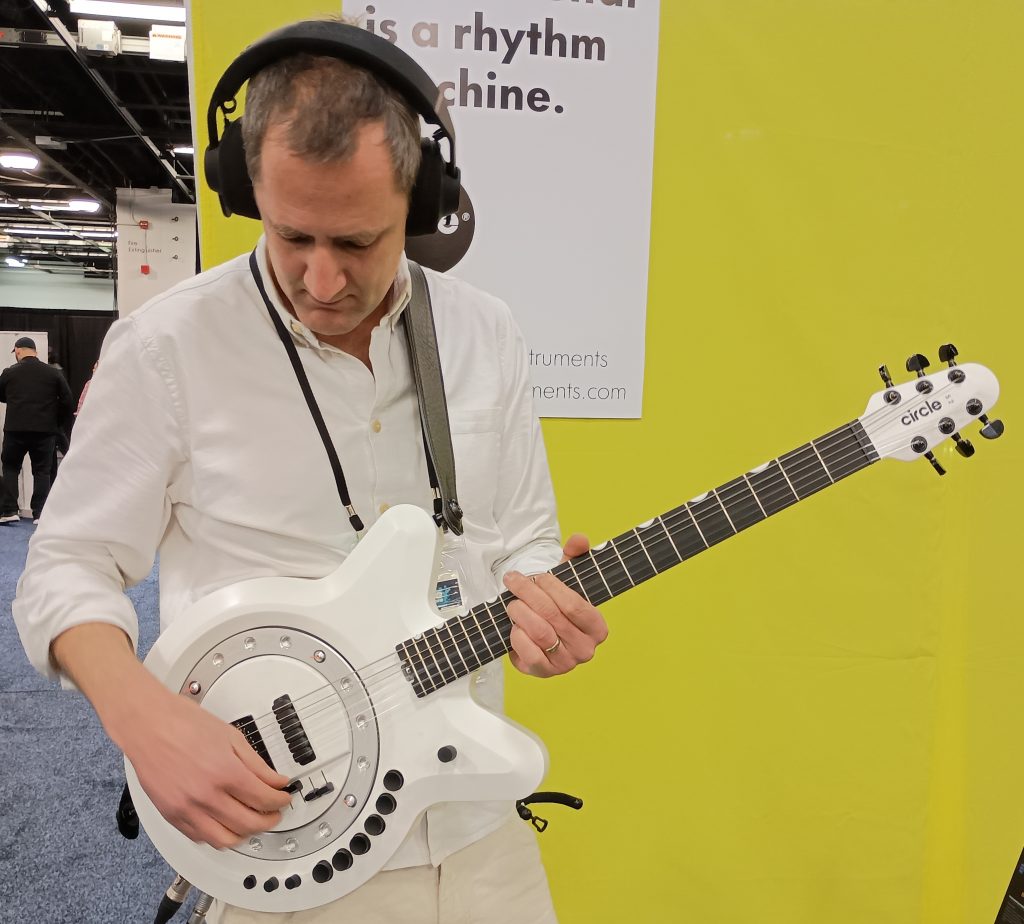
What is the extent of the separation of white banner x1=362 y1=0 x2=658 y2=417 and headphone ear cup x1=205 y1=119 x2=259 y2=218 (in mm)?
670

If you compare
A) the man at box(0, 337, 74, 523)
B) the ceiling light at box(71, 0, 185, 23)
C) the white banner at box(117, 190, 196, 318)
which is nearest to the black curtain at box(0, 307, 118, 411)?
the white banner at box(117, 190, 196, 318)

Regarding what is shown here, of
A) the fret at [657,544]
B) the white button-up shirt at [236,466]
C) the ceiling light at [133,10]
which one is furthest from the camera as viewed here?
the ceiling light at [133,10]

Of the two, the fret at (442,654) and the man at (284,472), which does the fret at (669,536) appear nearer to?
the man at (284,472)

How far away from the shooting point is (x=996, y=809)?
7.05 feet

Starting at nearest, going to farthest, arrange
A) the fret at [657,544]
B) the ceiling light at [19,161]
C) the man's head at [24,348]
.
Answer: the fret at [657,544]
the man's head at [24,348]
the ceiling light at [19,161]

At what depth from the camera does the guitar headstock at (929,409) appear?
1.20m

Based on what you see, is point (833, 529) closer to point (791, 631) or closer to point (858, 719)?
point (791, 631)

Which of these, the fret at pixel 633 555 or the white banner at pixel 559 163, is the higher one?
the white banner at pixel 559 163

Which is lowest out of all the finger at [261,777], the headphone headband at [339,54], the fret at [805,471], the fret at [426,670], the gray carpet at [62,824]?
the gray carpet at [62,824]

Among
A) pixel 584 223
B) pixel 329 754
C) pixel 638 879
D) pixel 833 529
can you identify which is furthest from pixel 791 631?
pixel 329 754

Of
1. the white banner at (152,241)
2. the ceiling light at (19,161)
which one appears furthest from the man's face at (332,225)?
the ceiling light at (19,161)

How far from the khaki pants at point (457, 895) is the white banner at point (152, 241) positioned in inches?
336

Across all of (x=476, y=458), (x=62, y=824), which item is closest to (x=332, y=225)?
(x=476, y=458)

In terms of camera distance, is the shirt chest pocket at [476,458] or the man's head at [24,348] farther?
the man's head at [24,348]
